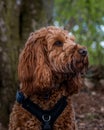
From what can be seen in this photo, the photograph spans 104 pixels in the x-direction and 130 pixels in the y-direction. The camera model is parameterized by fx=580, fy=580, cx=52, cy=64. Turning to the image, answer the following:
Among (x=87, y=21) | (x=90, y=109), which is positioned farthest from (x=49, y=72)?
(x=87, y=21)

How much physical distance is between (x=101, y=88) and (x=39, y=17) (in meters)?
3.41

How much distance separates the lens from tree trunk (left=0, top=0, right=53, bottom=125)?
8680mm

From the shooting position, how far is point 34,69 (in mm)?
6164

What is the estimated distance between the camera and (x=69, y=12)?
14.1 meters

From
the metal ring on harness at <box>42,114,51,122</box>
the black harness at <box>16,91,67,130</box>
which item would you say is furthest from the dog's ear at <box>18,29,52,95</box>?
the metal ring on harness at <box>42,114,51,122</box>

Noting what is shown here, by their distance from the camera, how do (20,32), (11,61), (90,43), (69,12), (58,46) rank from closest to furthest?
(58,46) < (11,61) < (20,32) < (69,12) < (90,43)

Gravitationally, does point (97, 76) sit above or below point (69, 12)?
below

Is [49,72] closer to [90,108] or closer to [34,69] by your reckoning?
[34,69]

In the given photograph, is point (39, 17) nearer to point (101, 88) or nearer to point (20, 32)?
point (20, 32)

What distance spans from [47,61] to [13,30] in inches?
121

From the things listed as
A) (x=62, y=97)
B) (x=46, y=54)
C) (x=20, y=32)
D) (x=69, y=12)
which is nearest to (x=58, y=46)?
(x=46, y=54)

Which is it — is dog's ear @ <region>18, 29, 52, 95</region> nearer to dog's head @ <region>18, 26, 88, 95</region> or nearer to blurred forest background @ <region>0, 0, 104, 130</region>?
dog's head @ <region>18, 26, 88, 95</region>

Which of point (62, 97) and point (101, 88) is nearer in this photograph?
point (62, 97)

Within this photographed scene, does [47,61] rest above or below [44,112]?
above
